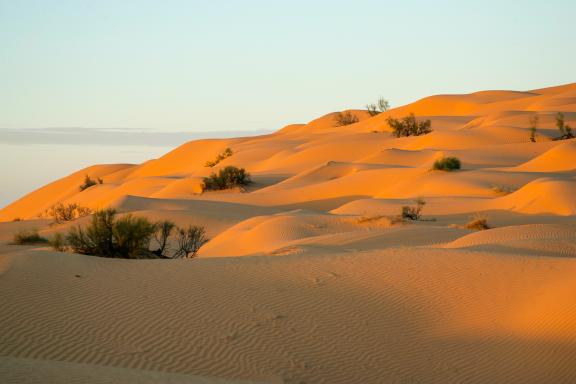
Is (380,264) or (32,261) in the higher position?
(32,261)

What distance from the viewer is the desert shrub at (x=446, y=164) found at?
3197 cm

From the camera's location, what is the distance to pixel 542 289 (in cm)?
1015

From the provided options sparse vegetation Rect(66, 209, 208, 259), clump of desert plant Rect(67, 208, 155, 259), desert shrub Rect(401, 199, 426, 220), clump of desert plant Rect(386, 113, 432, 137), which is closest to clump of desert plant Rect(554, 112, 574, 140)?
clump of desert plant Rect(386, 113, 432, 137)

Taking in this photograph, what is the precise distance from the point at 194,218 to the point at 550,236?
42.0 feet

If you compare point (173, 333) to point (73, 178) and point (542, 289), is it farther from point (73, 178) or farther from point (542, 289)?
point (73, 178)

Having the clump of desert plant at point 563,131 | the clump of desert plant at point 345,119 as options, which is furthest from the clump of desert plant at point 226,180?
the clump of desert plant at point 345,119

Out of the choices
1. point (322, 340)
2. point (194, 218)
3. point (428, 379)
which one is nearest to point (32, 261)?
point (322, 340)

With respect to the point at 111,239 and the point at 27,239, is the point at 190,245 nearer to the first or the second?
the point at 111,239

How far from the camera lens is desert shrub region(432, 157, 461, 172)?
32.0 meters

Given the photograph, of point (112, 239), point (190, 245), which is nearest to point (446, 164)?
point (190, 245)

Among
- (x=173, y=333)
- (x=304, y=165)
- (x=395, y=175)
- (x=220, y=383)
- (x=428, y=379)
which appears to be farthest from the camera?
(x=304, y=165)

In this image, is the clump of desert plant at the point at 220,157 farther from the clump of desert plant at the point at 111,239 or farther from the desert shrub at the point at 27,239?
the clump of desert plant at the point at 111,239

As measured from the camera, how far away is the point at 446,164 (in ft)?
105

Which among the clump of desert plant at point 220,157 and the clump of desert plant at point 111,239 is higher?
the clump of desert plant at point 220,157
